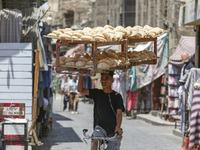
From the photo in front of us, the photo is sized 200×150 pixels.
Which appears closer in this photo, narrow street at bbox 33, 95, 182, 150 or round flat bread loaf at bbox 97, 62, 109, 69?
round flat bread loaf at bbox 97, 62, 109, 69

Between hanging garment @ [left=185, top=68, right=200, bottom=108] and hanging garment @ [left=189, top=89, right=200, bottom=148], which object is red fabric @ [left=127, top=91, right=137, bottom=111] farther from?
hanging garment @ [left=189, top=89, right=200, bottom=148]

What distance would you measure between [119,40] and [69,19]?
64.6m

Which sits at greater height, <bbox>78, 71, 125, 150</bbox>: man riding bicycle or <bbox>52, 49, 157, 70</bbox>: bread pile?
<bbox>52, 49, 157, 70</bbox>: bread pile

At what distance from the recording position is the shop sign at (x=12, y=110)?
10922 mm

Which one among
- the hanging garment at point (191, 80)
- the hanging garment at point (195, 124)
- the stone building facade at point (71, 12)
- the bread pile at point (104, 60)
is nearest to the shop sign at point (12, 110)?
the bread pile at point (104, 60)

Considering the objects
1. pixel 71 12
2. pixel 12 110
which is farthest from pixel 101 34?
pixel 71 12

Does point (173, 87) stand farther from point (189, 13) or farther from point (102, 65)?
point (102, 65)

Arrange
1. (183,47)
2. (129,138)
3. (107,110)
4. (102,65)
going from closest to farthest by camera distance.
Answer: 1. (102,65)
2. (107,110)
3. (129,138)
4. (183,47)

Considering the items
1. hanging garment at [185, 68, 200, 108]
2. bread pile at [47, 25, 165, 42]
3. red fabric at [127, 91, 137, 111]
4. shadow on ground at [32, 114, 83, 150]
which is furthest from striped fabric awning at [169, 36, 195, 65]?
bread pile at [47, 25, 165, 42]

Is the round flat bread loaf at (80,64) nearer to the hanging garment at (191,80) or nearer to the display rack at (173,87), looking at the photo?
the hanging garment at (191,80)

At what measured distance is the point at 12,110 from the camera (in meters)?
11.0

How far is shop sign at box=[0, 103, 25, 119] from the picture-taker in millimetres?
10922

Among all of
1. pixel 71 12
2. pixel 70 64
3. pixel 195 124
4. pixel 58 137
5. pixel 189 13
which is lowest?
pixel 58 137

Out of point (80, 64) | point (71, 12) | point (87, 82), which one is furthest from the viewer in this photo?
point (71, 12)
